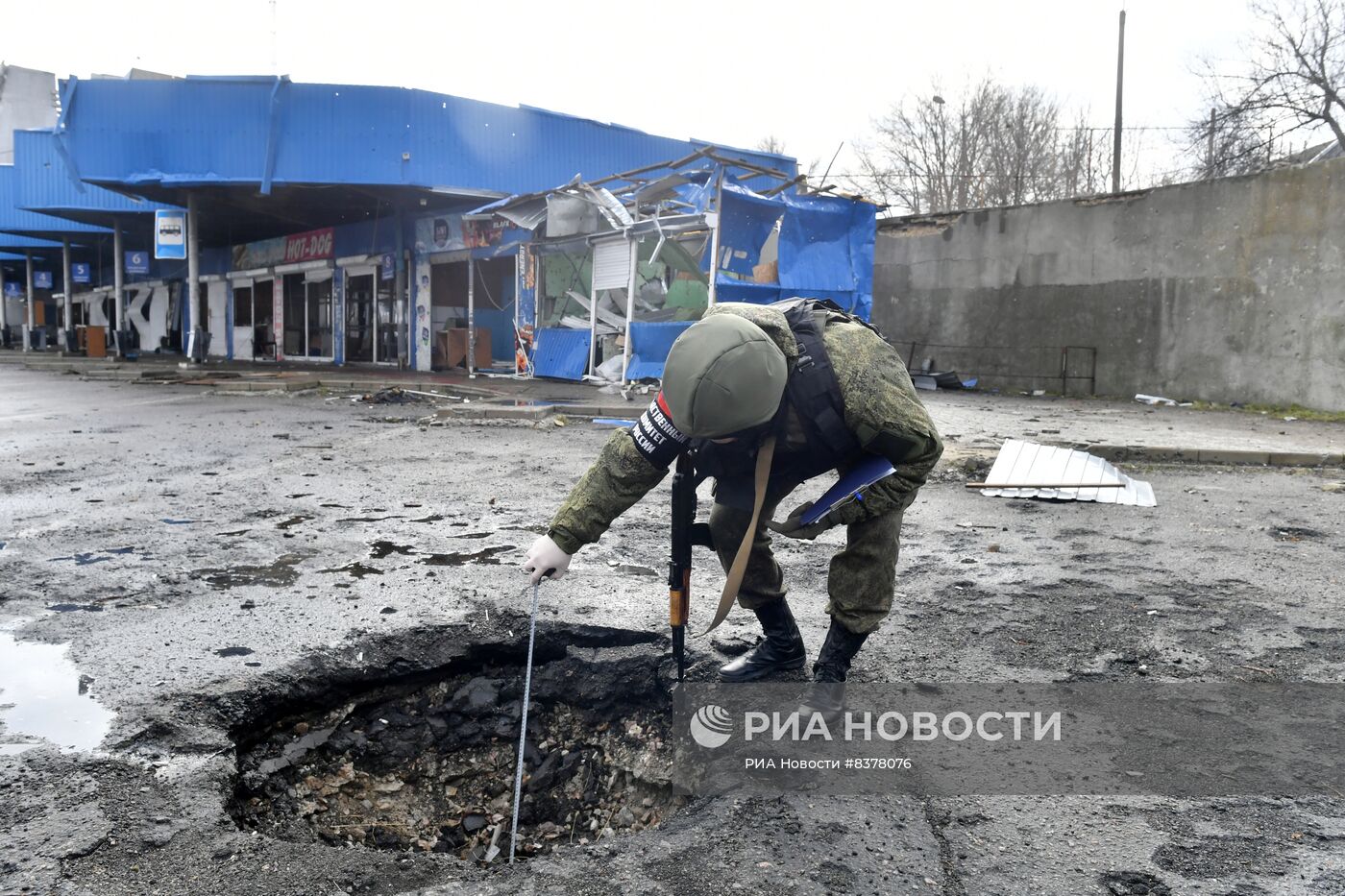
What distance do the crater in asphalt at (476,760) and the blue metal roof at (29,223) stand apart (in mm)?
27926

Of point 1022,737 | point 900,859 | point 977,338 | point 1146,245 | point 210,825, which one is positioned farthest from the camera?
point 977,338

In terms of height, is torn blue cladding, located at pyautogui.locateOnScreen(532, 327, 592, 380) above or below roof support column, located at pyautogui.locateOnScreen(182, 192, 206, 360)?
below

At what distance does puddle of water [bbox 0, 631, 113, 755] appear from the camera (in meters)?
2.18

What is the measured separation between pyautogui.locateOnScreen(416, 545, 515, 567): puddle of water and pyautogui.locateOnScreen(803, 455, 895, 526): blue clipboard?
2.00 m

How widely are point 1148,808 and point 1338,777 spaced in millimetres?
523

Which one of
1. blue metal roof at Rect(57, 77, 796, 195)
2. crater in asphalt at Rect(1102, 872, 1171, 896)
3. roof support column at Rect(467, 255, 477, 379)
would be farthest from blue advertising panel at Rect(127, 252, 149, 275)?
crater in asphalt at Rect(1102, 872, 1171, 896)

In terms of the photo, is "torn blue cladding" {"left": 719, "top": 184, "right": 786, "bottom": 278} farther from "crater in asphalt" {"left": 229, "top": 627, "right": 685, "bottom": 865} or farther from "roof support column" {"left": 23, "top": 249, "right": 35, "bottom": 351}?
"roof support column" {"left": 23, "top": 249, "right": 35, "bottom": 351}

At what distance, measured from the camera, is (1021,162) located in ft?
91.1

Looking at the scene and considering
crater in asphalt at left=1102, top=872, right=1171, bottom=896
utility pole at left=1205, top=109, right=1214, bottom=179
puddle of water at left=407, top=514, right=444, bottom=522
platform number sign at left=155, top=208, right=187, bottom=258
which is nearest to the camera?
crater in asphalt at left=1102, top=872, right=1171, bottom=896

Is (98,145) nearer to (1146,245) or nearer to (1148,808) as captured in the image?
(1146,245)

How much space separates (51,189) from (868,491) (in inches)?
1009

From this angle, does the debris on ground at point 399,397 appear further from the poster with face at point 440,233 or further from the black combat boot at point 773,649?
the black combat boot at point 773,649

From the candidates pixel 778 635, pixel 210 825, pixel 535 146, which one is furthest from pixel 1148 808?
pixel 535 146

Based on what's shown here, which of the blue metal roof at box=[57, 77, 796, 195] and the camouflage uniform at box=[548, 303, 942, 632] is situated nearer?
the camouflage uniform at box=[548, 303, 942, 632]
